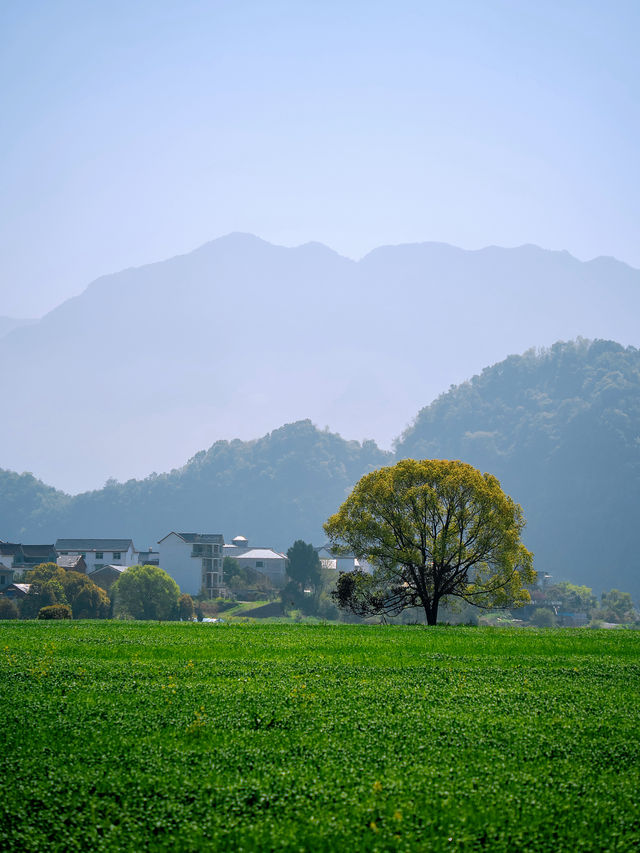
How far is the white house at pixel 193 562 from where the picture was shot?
4798 inches

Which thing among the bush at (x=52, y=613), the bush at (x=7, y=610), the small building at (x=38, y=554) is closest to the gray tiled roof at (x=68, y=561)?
the small building at (x=38, y=554)

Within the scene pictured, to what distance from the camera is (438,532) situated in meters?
44.0

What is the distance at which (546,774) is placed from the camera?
1220 cm

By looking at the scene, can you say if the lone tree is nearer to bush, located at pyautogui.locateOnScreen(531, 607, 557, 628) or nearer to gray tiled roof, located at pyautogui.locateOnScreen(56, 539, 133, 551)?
bush, located at pyautogui.locateOnScreen(531, 607, 557, 628)

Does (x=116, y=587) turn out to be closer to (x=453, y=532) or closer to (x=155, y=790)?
(x=453, y=532)

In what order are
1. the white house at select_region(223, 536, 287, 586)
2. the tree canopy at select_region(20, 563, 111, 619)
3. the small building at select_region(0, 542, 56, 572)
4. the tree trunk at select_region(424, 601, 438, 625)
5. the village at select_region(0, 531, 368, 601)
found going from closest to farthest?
the tree trunk at select_region(424, 601, 438, 625) → the tree canopy at select_region(20, 563, 111, 619) → the small building at select_region(0, 542, 56, 572) → the village at select_region(0, 531, 368, 601) → the white house at select_region(223, 536, 287, 586)

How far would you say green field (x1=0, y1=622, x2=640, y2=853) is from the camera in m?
10.5

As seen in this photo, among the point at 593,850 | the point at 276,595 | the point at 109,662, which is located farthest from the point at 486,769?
the point at 276,595

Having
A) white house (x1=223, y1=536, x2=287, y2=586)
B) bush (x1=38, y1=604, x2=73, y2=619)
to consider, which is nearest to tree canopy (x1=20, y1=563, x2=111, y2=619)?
bush (x1=38, y1=604, x2=73, y2=619)

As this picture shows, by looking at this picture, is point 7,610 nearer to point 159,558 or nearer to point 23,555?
point 23,555

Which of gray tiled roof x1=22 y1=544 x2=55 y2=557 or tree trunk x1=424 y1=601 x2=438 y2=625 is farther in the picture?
gray tiled roof x1=22 y1=544 x2=55 y2=557

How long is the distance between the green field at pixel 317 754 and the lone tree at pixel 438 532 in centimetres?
2023

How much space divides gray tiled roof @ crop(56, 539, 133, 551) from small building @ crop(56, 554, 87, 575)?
680 cm

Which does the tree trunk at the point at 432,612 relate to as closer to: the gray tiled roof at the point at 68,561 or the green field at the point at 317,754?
the green field at the point at 317,754
